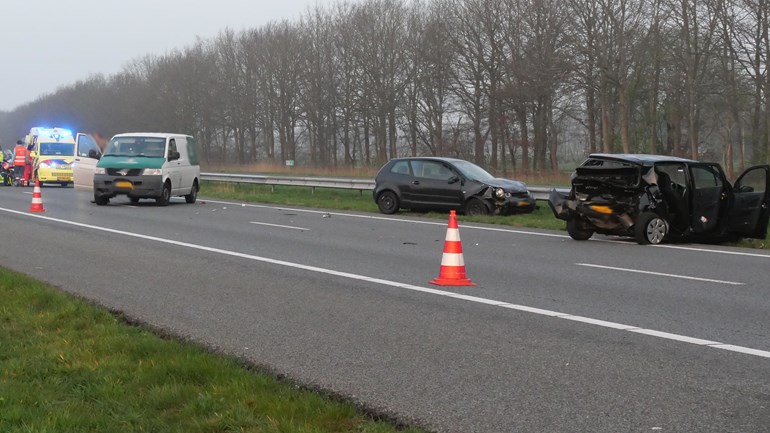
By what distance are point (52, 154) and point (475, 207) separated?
2327 centimetres

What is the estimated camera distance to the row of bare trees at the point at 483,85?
42.2 meters

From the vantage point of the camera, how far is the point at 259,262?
12.6 metres

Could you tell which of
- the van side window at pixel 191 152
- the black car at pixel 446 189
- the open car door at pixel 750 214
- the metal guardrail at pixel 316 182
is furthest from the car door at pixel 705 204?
Answer: the van side window at pixel 191 152

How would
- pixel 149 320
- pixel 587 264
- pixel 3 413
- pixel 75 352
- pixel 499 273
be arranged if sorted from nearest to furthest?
pixel 3 413
pixel 75 352
pixel 149 320
pixel 499 273
pixel 587 264

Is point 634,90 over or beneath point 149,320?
over

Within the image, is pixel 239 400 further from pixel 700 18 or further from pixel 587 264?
pixel 700 18

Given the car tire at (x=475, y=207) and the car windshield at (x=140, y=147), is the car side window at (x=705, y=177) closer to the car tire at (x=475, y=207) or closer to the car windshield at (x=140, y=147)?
the car tire at (x=475, y=207)

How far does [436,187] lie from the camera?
22.4 meters

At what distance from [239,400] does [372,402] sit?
774 millimetres

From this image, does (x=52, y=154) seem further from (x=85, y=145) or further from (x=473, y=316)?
(x=473, y=316)

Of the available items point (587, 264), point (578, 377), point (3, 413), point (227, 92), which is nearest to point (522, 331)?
point (578, 377)

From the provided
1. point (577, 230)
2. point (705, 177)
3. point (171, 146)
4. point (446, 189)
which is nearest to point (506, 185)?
point (446, 189)

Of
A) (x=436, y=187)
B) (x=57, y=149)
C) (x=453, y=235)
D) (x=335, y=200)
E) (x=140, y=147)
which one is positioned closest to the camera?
(x=453, y=235)

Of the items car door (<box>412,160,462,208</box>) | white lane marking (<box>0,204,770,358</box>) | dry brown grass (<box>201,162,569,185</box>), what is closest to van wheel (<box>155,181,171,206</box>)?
car door (<box>412,160,462,208</box>)
